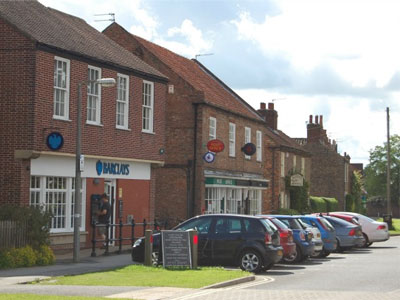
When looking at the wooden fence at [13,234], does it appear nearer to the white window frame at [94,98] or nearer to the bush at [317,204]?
the white window frame at [94,98]

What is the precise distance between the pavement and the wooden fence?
3.11 ft

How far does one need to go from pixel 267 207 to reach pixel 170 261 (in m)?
30.6

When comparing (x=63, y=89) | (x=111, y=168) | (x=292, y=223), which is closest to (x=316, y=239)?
(x=292, y=223)

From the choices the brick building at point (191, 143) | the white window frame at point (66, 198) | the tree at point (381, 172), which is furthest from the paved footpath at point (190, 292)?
the tree at point (381, 172)

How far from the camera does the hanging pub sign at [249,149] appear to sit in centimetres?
4312

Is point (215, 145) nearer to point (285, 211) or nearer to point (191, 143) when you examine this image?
point (191, 143)

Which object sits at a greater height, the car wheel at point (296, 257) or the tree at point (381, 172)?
the tree at point (381, 172)

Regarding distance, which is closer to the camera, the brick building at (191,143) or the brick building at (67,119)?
the brick building at (67,119)

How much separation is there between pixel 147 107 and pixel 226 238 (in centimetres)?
1196

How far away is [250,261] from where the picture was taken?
70.6 ft

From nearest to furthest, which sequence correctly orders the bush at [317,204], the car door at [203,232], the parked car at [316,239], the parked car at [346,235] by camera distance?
1. the car door at [203,232]
2. the parked car at [316,239]
3. the parked car at [346,235]
4. the bush at [317,204]

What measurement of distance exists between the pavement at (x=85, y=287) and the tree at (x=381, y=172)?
355 ft

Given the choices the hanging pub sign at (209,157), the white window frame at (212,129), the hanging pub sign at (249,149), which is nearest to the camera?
the hanging pub sign at (209,157)

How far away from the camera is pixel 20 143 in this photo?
83.0 ft
